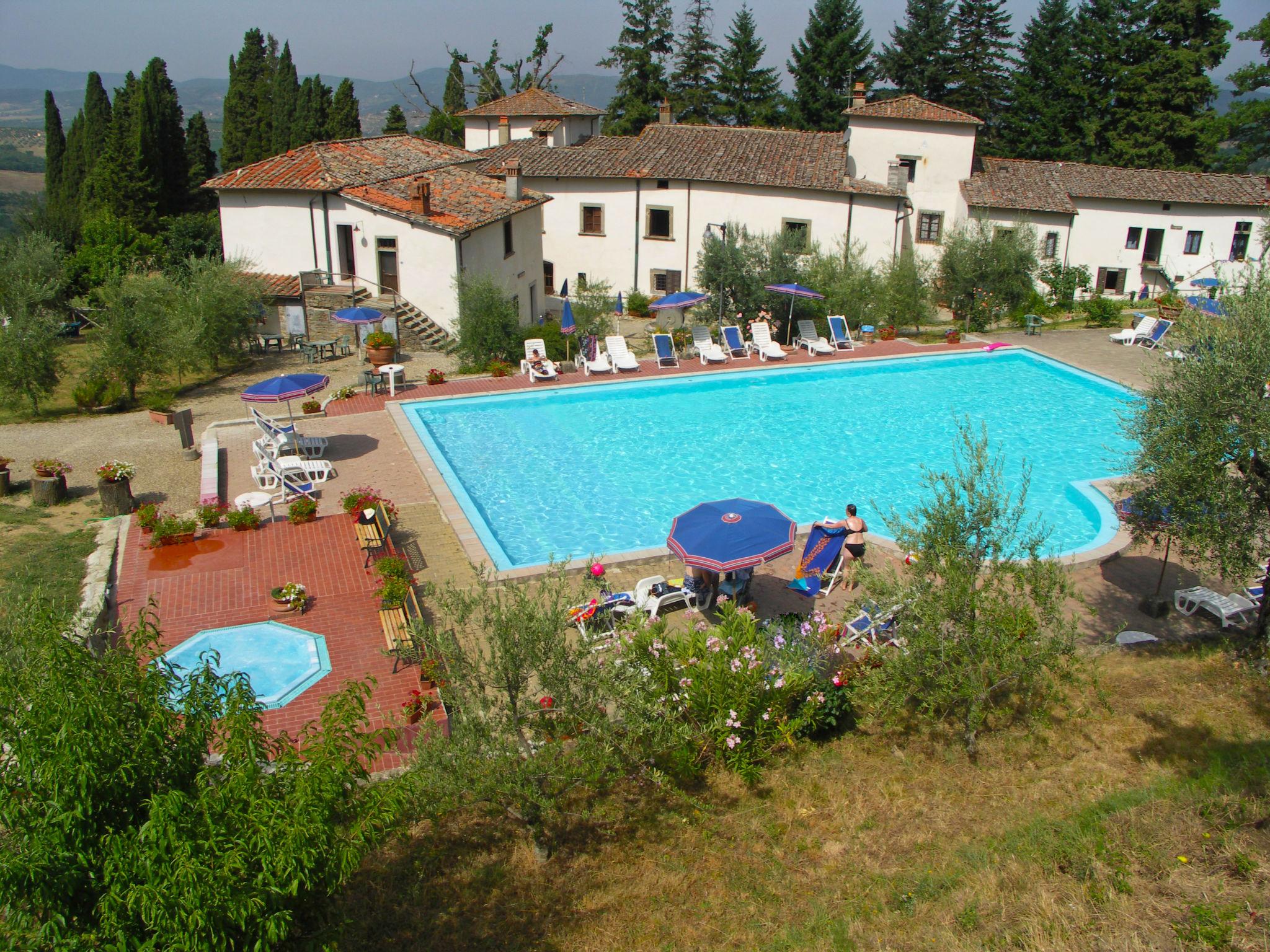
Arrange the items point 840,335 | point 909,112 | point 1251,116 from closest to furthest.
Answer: point 840,335
point 909,112
point 1251,116

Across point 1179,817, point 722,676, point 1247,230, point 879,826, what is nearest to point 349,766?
point 722,676

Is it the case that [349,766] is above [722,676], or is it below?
above

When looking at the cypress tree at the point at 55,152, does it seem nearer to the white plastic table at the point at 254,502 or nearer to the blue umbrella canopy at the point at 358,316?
the blue umbrella canopy at the point at 358,316

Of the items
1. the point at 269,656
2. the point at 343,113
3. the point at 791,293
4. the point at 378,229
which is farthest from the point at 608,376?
the point at 343,113

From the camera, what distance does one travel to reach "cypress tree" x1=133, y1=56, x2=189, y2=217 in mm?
43562

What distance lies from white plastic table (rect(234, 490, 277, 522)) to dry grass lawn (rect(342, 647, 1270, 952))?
794 cm

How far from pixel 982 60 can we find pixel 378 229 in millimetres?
43428

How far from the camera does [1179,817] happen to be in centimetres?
795

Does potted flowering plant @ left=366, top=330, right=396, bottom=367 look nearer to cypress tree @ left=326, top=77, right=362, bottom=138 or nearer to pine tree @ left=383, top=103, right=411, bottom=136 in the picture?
cypress tree @ left=326, top=77, right=362, bottom=138

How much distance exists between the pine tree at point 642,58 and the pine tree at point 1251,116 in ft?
104

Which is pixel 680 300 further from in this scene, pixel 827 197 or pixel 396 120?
pixel 396 120

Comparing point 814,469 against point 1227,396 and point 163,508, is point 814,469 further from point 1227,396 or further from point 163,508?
point 163,508

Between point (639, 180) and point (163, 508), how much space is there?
78.3ft

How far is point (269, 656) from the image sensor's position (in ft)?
36.4
